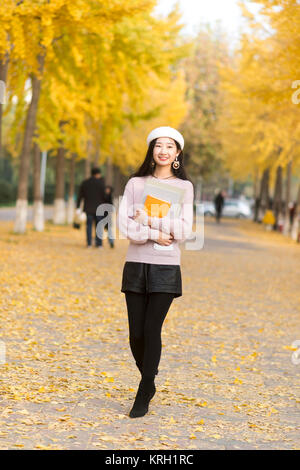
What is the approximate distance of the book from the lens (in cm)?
564

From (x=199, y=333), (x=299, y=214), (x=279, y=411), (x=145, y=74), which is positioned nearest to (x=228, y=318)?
(x=199, y=333)

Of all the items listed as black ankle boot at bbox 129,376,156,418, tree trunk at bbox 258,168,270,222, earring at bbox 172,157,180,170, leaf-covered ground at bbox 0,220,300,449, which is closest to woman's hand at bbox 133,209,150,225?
earring at bbox 172,157,180,170

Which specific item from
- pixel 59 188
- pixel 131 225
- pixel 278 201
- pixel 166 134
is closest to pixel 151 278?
pixel 131 225

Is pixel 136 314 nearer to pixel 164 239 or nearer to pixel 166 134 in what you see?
pixel 164 239

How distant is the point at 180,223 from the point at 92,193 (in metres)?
14.3

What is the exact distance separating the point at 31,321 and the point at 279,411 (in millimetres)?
4125

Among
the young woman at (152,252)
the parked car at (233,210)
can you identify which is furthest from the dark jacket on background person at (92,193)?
the parked car at (233,210)

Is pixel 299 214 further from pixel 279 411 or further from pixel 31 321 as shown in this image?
pixel 279 411

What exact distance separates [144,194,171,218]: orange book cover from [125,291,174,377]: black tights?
0.54m

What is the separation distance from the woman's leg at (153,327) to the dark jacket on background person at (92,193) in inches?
554

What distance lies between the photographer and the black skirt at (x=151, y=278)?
18.6 feet

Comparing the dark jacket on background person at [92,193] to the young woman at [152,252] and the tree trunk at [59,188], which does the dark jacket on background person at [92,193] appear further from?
the young woman at [152,252]

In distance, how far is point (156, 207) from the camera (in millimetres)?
5648

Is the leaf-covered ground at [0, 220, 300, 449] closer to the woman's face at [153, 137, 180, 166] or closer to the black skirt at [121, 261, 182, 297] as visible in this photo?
the black skirt at [121, 261, 182, 297]
